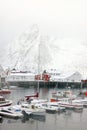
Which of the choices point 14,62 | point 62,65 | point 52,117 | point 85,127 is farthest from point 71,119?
point 14,62

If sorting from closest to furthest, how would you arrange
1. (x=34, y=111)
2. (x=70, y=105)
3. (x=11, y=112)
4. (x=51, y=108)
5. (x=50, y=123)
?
(x=50, y=123)
(x=11, y=112)
(x=34, y=111)
(x=51, y=108)
(x=70, y=105)

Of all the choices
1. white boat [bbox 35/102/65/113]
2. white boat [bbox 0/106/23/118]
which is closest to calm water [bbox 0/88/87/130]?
white boat [bbox 0/106/23/118]

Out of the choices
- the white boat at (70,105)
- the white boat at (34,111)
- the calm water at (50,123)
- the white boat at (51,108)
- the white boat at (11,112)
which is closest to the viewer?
the calm water at (50,123)

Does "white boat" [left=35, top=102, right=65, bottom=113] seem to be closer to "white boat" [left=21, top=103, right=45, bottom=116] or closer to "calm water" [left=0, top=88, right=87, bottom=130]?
"calm water" [left=0, top=88, right=87, bottom=130]

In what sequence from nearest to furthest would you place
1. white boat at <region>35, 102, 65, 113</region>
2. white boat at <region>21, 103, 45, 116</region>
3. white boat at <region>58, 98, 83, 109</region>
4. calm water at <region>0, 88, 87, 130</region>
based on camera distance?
1. calm water at <region>0, 88, 87, 130</region>
2. white boat at <region>21, 103, 45, 116</region>
3. white boat at <region>35, 102, 65, 113</region>
4. white boat at <region>58, 98, 83, 109</region>

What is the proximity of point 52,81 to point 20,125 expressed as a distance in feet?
177

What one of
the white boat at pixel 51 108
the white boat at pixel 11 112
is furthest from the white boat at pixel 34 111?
the white boat at pixel 51 108

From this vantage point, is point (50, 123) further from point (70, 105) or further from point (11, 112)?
point (70, 105)

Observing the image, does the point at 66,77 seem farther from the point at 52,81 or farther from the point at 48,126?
the point at 48,126

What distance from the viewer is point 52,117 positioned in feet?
76.0

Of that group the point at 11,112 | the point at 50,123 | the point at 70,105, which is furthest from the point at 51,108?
the point at 50,123

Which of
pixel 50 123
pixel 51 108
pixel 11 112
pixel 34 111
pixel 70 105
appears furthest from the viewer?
pixel 70 105

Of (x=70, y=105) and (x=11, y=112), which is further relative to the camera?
(x=70, y=105)

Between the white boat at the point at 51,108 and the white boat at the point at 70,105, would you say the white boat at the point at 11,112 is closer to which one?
the white boat at the point at 51,108
